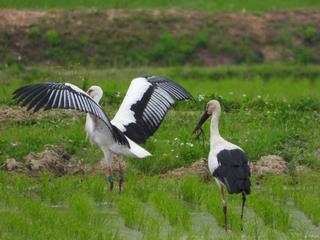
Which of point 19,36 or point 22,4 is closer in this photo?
point 19,36

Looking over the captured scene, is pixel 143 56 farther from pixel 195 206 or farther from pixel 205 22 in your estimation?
pixel 195 206

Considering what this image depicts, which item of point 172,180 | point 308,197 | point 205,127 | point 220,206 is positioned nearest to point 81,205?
point 220,206

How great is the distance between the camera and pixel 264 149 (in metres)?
12.3

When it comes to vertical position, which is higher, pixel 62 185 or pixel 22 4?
pixel 22 4

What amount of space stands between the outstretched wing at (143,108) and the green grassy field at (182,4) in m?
10.7

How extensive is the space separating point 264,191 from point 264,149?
53.7 inches

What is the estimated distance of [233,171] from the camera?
9.29 metres

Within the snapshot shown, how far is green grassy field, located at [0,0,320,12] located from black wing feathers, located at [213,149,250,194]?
12901 millimetres

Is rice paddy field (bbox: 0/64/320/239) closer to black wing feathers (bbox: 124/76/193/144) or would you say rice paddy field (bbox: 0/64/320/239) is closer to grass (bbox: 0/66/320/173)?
grass (bbox: 0/66/320/173)

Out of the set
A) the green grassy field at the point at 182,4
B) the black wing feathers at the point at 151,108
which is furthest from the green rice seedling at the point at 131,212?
the green grassy field at the point at 182,4

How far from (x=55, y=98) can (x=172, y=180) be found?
1829mm

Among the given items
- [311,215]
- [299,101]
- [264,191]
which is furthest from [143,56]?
[311,215]

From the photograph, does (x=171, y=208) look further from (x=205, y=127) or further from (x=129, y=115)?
(x=205, y=127)

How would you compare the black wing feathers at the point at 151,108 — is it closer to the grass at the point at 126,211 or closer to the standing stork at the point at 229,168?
the grass at the point at 126,211
